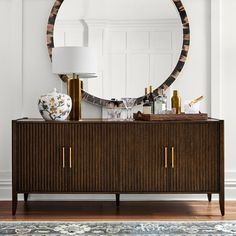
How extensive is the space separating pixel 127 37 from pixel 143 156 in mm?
1002

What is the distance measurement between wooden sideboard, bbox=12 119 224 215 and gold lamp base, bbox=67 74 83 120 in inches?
8.5

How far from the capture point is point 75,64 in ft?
13.1

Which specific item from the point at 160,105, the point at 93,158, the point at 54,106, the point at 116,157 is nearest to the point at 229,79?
the point at 160,105

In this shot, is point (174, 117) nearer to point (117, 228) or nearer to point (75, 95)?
Answer: point (75, 95)

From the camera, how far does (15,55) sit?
4.41 m

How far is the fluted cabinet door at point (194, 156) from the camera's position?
12.7 feet

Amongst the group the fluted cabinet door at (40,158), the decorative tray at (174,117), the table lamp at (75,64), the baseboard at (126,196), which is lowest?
the baseboard at (126,196)

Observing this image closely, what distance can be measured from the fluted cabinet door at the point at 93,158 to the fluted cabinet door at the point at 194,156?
0.40 metres

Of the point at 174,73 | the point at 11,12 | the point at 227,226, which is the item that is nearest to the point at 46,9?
the point at 11,12

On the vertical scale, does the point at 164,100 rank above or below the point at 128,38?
below

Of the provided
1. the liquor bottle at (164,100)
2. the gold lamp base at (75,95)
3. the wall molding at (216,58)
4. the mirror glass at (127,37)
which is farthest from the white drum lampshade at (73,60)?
the wall molding at (216,58)

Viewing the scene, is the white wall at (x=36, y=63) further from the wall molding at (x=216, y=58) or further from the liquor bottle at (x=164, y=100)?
the liquor bottle at (x=164, y=100)

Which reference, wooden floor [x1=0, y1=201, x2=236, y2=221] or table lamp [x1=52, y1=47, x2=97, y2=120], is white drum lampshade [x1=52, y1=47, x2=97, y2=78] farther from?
wooden floor [x1=0, y1=201, x2=236, y2=221]

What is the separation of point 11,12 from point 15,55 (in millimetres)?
338
